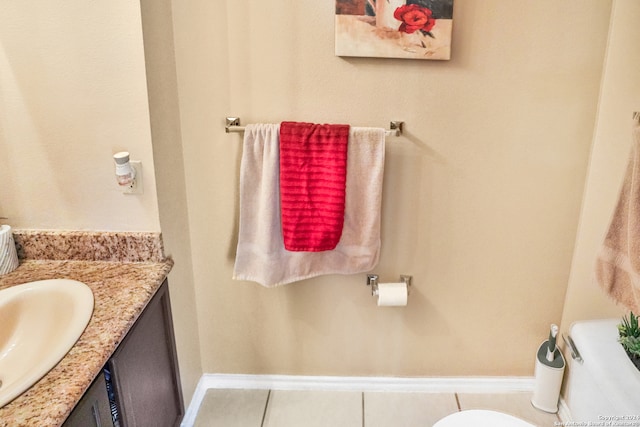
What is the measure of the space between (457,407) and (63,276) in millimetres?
1611

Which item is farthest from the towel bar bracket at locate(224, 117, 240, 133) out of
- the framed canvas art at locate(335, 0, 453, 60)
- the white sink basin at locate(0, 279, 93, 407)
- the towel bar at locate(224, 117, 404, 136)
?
the white sink basin at locate(0, 279, 93, 407)

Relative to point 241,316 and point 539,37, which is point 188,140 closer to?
point 241,316

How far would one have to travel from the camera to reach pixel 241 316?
1959mm

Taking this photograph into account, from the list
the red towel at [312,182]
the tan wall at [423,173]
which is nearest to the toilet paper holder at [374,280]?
the tan wall at [423,173]

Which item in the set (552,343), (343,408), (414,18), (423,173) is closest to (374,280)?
(423,173)

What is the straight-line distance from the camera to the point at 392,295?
5.88 feet

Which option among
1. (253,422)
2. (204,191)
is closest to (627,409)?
(253,422)

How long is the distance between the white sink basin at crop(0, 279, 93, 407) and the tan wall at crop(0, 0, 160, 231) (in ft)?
A: 0.91

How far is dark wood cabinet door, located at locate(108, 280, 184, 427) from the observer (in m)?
1.24

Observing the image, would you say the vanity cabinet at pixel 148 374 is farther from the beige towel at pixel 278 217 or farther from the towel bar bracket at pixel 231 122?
the towel bar bracket at pixel 231 122

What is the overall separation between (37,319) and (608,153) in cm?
189

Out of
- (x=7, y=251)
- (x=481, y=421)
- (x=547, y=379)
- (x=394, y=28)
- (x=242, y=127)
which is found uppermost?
(x=394, y=28)

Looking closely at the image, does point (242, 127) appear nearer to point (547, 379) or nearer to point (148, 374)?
point (148, 374)

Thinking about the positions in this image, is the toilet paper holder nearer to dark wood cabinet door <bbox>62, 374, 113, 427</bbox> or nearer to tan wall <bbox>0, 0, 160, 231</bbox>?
tan wall <bbox>0, 0, 160, 231</bbox>
